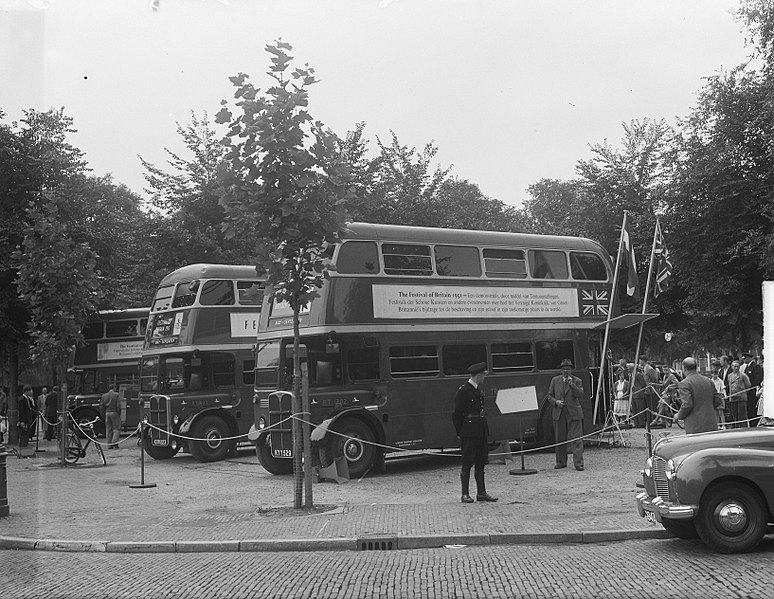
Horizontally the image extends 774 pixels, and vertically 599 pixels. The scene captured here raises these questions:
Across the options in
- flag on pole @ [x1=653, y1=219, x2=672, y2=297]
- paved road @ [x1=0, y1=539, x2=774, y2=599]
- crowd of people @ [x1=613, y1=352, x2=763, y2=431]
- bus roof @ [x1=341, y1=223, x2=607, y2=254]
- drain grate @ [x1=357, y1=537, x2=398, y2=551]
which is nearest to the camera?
paved road @ [x1=0, y1=539, x2=774, y2=599]

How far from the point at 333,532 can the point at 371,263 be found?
7696 millimetres

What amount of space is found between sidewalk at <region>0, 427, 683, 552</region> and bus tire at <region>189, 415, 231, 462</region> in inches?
Result: 58.4

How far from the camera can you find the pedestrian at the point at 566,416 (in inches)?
664

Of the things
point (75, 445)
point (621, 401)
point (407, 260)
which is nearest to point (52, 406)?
point (75, 445)

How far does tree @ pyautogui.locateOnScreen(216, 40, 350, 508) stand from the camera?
12992mm

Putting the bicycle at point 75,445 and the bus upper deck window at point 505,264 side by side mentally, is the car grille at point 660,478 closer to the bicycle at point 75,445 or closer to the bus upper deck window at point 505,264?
the bus upper deck window at point 505,264

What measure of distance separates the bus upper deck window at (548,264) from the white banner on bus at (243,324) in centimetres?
688

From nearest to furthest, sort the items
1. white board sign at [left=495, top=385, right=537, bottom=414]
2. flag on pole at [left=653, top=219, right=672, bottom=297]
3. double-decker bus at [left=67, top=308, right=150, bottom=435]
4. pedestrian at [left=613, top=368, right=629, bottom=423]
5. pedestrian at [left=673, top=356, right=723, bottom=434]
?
pedestrian at [left=673, top=356, right=723, bottom=434]
white board sign at [left=495, top=385, right=537, bottom=414]
flag on pole at [left=653, top=219, right=672, bottom=297]
pedestrian at [left=613, top=368, right=629, bottom=423]
double-decker bus at [left=67, top=308, right=150, bottom=435]

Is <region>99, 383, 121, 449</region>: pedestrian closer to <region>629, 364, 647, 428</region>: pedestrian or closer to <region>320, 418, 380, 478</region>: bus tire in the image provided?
<region>320, 418, 380, 478</region>: bus tire

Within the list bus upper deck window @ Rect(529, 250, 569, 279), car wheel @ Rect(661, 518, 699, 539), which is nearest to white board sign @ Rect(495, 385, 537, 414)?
bus upper deck window @ Rect(529, 250, 569, 279)

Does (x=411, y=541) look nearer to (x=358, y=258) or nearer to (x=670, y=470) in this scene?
(x=670, y=470)

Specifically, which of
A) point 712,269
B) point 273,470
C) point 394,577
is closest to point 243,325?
point 273,470

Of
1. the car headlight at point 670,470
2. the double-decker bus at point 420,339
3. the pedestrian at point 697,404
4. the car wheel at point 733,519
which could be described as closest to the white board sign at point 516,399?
the double-decker bus at point 420,339

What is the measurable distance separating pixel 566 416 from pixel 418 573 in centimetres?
905
